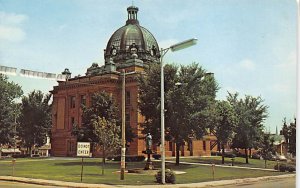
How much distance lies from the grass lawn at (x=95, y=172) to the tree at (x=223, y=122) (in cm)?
49

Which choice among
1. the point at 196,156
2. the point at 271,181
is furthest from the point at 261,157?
the point at 196,156

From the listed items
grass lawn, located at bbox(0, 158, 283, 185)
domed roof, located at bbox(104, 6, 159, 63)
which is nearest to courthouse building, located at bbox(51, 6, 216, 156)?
domed roof, located at bbox(104, 6, 159, 63)

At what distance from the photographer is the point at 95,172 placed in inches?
241

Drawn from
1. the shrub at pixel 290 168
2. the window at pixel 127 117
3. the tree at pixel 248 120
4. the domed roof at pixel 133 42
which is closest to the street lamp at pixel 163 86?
the domed roof at pixel 133 42

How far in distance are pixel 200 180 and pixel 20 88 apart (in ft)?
9.06

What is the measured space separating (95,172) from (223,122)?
199 cm

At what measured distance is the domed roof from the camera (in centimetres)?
579

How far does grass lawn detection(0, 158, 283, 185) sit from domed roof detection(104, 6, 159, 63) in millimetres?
1597

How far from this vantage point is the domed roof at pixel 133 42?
579 centimetres

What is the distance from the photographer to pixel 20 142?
20.9 ft

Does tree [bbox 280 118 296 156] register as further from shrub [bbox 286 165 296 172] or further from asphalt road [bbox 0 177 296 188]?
asphalt road [bbox 0 177 296 188]

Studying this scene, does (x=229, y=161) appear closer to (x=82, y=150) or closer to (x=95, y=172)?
(x=95, y=172)

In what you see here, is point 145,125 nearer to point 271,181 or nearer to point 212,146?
point 212,146

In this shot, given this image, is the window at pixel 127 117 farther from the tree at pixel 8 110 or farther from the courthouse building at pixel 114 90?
the tree at pixel 8 110
